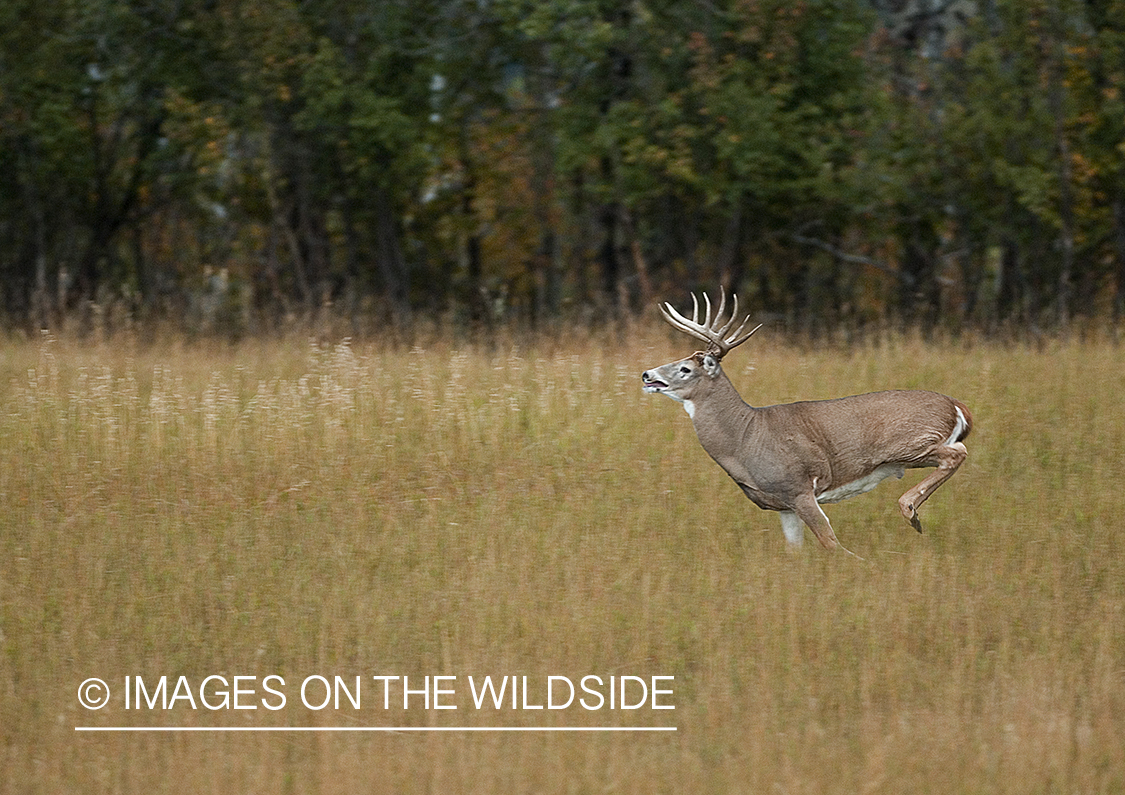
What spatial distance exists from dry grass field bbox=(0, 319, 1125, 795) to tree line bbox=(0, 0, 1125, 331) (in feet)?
15.1

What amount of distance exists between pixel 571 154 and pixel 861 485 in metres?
10.1

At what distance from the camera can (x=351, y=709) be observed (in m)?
5.72

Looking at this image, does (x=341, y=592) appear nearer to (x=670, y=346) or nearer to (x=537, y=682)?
(x=537, y=682)

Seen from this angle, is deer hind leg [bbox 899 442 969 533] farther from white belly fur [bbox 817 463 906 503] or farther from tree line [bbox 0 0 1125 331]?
tree line [bbox 0 0 1125 331]

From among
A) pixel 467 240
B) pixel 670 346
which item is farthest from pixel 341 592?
pixel 467 240

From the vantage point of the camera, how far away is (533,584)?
7.17 m

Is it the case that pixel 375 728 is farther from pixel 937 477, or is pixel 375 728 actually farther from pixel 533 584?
pixel 937 477

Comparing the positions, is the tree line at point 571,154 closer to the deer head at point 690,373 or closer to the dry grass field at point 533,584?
the dry grass field at point 533,584

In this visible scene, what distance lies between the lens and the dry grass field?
16.9 feet

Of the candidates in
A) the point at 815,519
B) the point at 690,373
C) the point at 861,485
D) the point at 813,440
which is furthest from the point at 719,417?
the point at 861,485

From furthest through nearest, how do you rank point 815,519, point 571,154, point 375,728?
1. point 571,154
2. point 815,519
3. point 375,728

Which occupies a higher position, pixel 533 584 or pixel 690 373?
pixel 690 373

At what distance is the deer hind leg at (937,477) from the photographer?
758cm

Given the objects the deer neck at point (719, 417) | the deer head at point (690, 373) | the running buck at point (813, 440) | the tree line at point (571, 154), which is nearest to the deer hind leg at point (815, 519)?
the running buck at point (813, 440)
